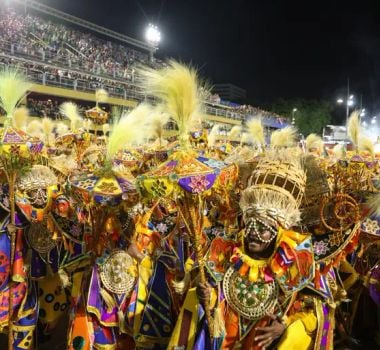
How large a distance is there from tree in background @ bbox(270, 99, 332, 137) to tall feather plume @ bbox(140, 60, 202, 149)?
4946 centimetres

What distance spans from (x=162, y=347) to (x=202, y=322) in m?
0.91

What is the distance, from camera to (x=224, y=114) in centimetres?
3688

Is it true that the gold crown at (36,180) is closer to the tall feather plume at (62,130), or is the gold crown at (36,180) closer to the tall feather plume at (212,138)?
the tall feather plume at (212,138)

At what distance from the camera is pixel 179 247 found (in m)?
3.99

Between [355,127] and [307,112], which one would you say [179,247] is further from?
[307,112]

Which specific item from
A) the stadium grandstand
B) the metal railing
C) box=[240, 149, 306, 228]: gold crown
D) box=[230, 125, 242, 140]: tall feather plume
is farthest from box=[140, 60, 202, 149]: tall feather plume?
the metal railing

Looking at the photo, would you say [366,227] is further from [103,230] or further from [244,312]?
[103,230]

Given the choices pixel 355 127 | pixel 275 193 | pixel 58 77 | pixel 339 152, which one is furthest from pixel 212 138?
pixel 58 77

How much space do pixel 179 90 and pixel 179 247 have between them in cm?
178

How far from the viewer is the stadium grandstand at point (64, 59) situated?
2209 cm

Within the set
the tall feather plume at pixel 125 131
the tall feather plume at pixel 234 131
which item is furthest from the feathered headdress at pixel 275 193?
the tall feather plume at pixel 234 131

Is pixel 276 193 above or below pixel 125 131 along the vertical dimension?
below

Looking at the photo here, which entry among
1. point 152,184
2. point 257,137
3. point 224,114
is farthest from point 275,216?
point 224,114

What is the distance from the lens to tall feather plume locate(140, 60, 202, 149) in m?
2.70
